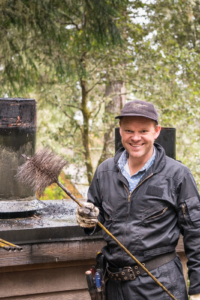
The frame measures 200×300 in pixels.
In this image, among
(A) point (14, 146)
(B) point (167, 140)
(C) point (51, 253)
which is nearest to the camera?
(C) point (51, 253)

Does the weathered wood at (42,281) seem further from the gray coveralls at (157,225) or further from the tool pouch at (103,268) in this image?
the gray coveralls at (157,225)

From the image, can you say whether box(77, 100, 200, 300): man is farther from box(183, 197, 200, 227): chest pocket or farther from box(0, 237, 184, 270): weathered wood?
box(0, 237, 184, 270): weathered wood

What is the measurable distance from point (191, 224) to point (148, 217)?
26cm

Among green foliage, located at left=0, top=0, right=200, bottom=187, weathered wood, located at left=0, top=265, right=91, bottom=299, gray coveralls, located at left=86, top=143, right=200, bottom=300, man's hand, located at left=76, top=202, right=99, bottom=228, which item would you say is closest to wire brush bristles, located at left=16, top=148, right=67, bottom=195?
man's hand, located at left=76, top=202, right=99, bottom=228

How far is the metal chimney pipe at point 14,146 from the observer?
301 cm

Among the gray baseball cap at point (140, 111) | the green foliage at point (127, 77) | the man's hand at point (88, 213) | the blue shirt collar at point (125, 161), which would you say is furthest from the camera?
the green foliage at point (127, 77)

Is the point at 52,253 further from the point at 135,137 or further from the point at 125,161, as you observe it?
the point at 135,137

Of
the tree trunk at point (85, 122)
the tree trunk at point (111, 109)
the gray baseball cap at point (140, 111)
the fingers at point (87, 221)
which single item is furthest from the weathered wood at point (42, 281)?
the tree trunk at point (111, 109)

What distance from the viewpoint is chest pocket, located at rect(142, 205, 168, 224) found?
215 centimetres

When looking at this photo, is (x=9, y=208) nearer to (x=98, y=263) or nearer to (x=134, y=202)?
(x=98, y=263)

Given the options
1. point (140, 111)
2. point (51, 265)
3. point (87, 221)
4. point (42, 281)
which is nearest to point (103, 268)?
point (87, 221)

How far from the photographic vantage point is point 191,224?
210 centimetres

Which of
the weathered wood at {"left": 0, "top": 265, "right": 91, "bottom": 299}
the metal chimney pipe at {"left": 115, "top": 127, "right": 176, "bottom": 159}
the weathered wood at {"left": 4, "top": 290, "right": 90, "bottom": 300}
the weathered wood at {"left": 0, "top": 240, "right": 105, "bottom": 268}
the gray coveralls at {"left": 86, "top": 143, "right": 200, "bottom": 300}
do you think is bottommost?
the weathered wood at {"left": 4, "top": 290, "right": 90, "bottom": 300}

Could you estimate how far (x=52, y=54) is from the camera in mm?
6289
